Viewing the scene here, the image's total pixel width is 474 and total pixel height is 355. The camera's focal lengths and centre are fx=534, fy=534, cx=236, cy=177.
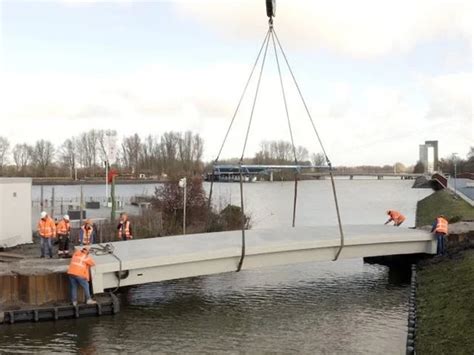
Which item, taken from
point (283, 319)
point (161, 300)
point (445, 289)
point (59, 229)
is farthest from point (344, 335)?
point (59, 229)

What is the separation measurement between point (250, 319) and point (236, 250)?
8.48 ft

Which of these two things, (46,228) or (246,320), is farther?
(46,228)

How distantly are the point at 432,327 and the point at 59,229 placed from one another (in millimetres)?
14389

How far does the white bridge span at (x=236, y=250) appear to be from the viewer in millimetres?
16344

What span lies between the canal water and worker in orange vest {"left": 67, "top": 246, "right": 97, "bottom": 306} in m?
0.87

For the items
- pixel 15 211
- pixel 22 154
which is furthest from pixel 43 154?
pixel 15 211

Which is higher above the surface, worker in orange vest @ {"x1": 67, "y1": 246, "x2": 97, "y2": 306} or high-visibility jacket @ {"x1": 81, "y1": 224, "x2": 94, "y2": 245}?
high-visibility jacket @ {"x1": 81, "y1": 224, "x2": 94, "y2": 245}

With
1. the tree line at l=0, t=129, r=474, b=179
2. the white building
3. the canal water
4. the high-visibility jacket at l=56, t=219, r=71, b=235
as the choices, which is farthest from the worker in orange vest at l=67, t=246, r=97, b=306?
the tree line at l=0, t=129, r=474, b=179

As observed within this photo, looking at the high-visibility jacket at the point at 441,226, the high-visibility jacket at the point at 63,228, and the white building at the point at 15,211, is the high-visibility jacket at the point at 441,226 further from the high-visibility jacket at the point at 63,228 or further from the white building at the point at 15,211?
the white building at the point at 15,211

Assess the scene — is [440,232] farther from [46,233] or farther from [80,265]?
[46,233]

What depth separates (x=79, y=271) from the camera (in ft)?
49.4

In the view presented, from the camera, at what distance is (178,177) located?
3412 cm

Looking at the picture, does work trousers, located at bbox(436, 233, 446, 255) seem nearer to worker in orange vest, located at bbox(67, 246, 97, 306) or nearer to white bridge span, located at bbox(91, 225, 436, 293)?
white bridge span, located at bbox(91, 225, 436, 293)

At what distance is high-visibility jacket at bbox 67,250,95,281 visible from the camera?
1507cm
